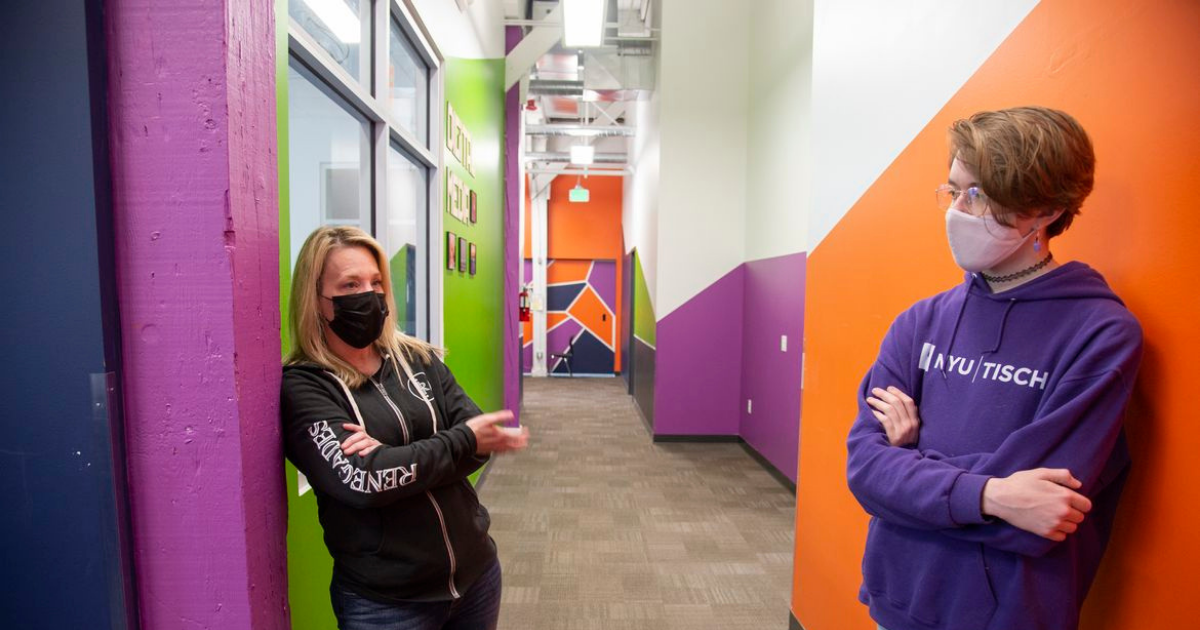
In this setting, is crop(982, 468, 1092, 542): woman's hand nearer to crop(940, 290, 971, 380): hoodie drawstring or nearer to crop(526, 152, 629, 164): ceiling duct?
crop(940, 290, 971, 380): hoodie drawstring

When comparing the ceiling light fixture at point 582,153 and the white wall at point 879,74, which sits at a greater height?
the ceiling light fixture at point 582,153

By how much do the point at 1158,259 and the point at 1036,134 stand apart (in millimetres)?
325

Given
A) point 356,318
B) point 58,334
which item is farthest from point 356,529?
point 58,334

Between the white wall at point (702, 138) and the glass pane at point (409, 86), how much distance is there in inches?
101

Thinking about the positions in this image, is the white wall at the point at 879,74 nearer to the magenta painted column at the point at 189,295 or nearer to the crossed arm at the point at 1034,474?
the crossed arm at the point at 1034,474

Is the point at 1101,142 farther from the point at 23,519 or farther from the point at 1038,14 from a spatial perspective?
the point at 23,519

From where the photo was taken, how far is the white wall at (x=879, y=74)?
1401mm

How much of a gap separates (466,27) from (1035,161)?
11.6 feet

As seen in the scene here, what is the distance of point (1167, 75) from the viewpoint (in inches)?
36.9

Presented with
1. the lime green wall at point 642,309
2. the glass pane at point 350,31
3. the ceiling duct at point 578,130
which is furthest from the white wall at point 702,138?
the glass pane at point 350,31

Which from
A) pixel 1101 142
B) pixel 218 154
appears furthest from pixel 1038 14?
pixel 218 154

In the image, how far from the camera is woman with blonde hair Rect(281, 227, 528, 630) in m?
1.03

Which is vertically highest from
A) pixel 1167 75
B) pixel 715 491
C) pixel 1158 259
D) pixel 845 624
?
pixel 1167 75

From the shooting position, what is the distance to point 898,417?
1.08 meters
